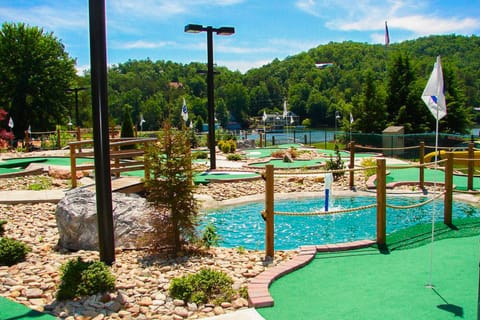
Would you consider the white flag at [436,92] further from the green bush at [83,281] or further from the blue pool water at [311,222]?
the green bush at [83,281]

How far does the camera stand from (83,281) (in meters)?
4.60

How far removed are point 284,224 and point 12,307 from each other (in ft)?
18.2

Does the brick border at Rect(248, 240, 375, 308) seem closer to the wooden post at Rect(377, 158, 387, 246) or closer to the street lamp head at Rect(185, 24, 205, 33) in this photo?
the wooden post at Rect(377, 158, 387, 246)

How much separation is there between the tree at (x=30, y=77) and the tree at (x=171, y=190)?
101ft

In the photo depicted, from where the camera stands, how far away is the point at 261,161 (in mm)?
18688

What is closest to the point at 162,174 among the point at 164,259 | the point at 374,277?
the point at 164,259

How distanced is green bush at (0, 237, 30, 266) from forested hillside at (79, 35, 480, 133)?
64.2ft

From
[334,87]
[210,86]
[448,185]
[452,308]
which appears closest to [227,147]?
[210,86]

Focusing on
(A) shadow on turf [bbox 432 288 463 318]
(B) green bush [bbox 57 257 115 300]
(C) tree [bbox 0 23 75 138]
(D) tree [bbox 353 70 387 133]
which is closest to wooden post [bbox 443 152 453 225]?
(A) shadow on turf [bbox 432 288 463 318]

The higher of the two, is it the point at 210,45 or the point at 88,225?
the point at 210,45

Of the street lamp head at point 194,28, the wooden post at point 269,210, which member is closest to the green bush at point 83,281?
the wooden post at point 269,210

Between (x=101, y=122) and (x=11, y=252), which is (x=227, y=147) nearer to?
(x=11, y=252)

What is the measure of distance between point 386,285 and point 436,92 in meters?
2.27

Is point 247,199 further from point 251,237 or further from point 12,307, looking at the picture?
point 12,307
